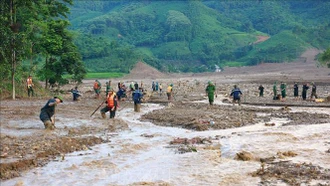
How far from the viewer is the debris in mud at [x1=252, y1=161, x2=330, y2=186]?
402 inches

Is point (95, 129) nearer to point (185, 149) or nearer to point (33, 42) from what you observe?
point (185, 149)

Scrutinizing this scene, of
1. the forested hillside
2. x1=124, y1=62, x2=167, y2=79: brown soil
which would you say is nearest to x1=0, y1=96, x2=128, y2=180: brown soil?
x1=124, y1=62, x2=167, y2=79: brown soil

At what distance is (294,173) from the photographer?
35.3 feet

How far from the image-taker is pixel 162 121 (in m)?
21.8

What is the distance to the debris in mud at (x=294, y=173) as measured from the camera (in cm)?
1021

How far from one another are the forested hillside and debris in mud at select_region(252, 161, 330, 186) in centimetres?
9101

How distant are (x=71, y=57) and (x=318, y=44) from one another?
9695cm

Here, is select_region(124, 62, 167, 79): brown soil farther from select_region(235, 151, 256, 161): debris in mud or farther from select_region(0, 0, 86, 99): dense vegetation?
select_region(235, 151, 256, 161): debris in mud

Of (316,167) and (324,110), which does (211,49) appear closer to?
(324,110)

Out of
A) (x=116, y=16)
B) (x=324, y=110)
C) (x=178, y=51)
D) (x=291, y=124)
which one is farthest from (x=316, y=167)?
(x=116, y=16)

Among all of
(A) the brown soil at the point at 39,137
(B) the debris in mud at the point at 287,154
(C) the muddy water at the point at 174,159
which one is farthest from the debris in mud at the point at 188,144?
(A) the brown soil at the point at 39,137

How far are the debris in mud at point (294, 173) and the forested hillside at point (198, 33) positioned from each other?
91011mm

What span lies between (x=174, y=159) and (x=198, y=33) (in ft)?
453

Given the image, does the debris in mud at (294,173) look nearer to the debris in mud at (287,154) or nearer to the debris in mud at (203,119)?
the debris in mud at (287,154)
